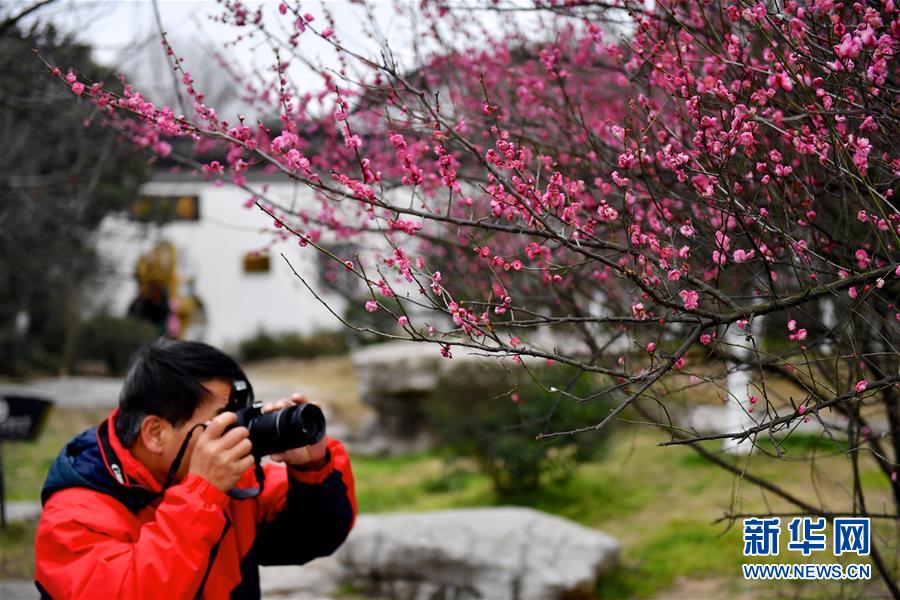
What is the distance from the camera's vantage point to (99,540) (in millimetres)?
2271

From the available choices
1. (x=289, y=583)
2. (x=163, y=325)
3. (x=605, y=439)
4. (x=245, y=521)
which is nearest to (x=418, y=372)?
(x=605, y=439)

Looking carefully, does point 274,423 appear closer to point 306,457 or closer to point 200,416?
point 200,416

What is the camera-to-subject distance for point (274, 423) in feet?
7.97

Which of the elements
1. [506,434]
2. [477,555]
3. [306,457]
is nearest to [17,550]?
[477,555]

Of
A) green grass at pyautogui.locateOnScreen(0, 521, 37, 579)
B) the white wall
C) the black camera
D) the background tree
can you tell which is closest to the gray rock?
green grass at pyautogui.locateOnScreen(0, 521, 37, 579)

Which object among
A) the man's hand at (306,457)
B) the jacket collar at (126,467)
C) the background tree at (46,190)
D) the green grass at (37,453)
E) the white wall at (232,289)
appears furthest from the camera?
the white wall at (232,289)

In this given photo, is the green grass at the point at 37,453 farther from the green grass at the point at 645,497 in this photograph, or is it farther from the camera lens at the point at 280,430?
the camera lens at the point at 280,430

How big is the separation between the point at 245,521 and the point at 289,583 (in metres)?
3.96

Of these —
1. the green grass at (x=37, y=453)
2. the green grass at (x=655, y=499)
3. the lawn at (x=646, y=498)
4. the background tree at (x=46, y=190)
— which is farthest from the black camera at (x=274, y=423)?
the green grass at (x=37, y=453)

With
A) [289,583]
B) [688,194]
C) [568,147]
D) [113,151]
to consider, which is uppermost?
[113,151]

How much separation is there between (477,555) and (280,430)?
11.9 feet

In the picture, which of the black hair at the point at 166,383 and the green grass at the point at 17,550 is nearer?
the black hair at the point at 166,383

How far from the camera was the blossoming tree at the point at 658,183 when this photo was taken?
205 centimetres

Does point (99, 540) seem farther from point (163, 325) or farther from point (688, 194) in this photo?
point (163, 325)
